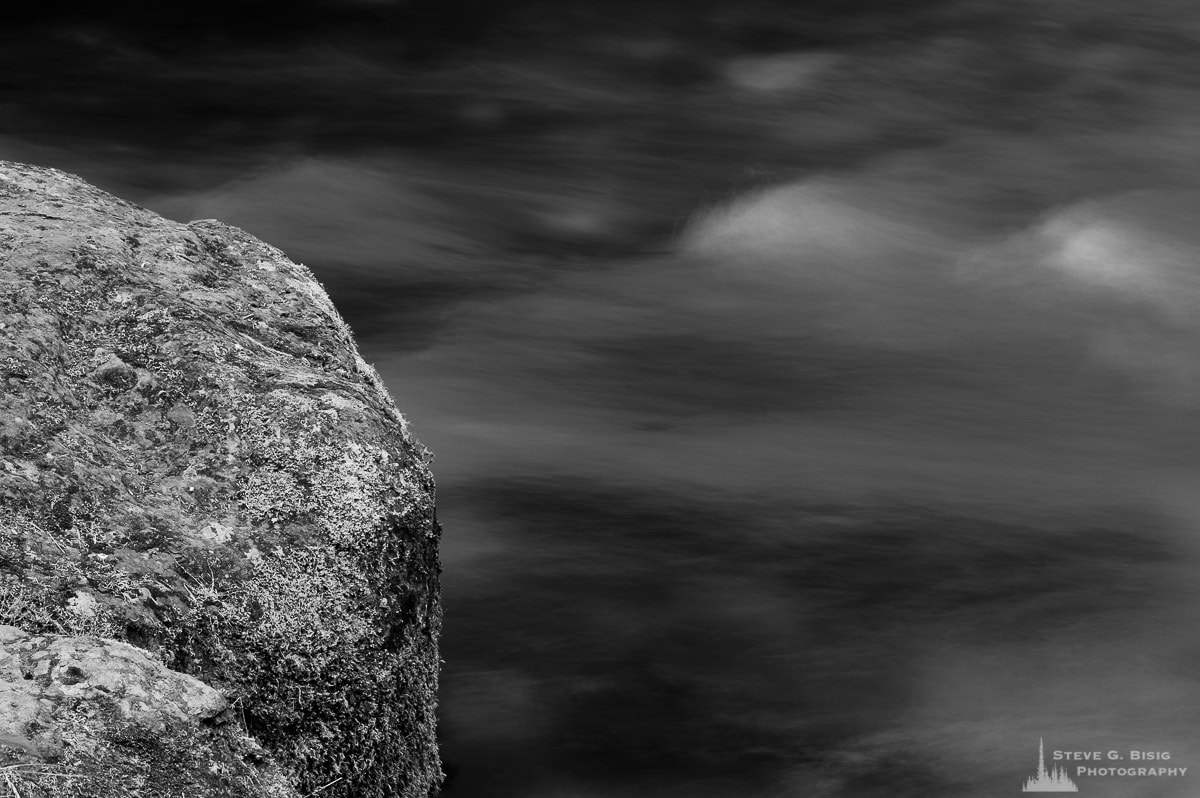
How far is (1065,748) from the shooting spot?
351 centimetres

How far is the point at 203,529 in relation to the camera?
206 centimetres

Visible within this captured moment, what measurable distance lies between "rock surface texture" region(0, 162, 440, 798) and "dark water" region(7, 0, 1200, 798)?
1049 millimetres

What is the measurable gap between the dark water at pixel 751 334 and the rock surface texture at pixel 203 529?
3.44 ft

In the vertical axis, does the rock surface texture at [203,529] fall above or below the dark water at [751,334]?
below

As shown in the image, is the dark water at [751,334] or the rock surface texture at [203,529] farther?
the dark water at [751,334]

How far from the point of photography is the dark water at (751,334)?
11.6 feet

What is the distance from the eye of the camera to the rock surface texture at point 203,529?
1725 mm

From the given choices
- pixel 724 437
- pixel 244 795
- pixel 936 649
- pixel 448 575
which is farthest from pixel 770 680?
pixel 244 795

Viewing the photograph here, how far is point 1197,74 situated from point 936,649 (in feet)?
17.8

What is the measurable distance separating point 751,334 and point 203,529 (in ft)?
12.9

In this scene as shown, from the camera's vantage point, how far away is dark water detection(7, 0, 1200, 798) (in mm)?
3547

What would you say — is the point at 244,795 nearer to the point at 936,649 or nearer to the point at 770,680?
the point at 770,680

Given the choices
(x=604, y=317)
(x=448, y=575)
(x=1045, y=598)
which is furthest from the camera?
(x=604, y=317)

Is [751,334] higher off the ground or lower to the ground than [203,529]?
higher
